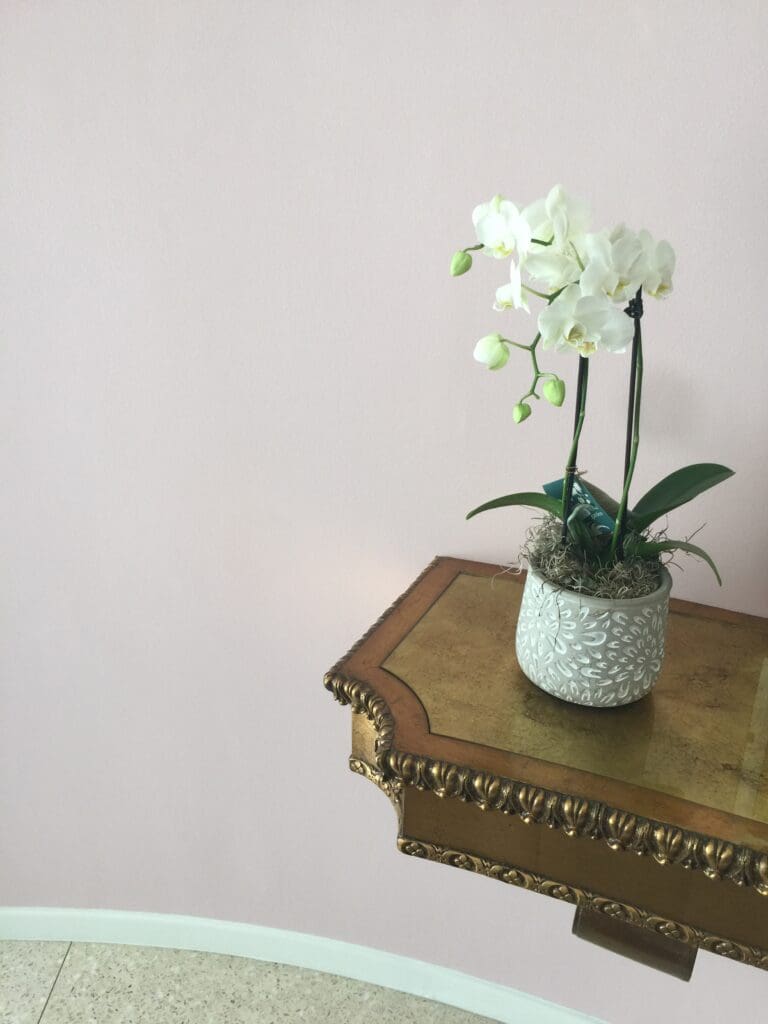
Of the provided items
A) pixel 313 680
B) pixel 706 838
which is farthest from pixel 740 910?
pixel 313 680

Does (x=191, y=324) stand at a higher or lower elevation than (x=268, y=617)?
higher

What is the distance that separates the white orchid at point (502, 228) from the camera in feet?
2.70

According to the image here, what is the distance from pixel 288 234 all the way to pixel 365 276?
126 mm

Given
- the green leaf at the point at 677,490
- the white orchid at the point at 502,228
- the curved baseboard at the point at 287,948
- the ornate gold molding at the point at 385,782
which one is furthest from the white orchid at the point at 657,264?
the curved baseboard at the point at 287,948

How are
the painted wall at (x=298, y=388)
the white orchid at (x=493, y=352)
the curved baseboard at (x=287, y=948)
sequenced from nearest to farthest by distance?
the white orchid at (x=493, y=352) < the painted wall at (x=298, y=388) < the curved baseboard at (x=287, y=948)

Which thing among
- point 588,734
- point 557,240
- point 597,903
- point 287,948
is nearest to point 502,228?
point 557,240

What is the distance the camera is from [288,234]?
1235mm

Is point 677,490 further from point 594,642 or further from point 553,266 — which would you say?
point 553,266

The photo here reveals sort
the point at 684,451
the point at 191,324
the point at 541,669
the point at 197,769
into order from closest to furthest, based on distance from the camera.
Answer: the point at 541,669 < the point at 684,451 < the point at 191,324 < the point at 197,769

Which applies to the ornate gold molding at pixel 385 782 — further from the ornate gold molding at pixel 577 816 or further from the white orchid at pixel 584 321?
the white orchid at pixel 584 321

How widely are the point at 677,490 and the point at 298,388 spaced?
580mm

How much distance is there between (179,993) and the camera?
5.52 ft

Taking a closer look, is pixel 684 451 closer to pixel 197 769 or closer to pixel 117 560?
pixel 117 560

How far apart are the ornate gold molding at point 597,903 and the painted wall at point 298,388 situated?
0.46 metres
